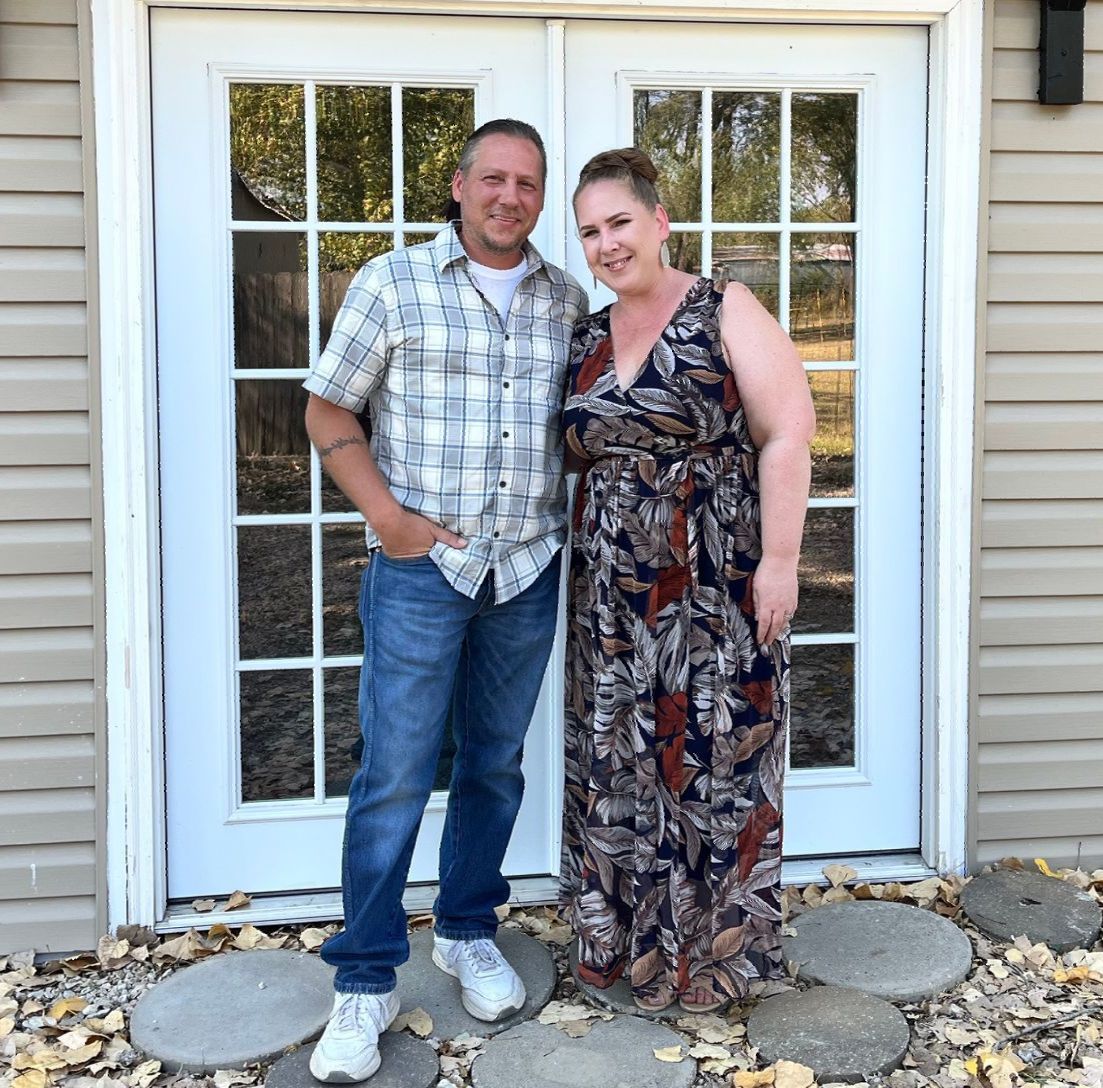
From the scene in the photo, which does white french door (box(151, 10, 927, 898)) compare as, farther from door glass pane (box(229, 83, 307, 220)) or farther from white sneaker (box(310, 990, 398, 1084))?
white sneaker (box(310, 990, 398, 1084))

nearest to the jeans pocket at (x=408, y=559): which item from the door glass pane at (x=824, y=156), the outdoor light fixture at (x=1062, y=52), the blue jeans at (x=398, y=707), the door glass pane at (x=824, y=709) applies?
the blue jeans at (x=398, y=707)

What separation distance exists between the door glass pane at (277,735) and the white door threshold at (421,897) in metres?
0.26

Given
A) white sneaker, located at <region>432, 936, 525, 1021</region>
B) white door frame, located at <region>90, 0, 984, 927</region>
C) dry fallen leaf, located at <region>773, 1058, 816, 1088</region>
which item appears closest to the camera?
dry fallen leaf, located at <region>773, 1058, 816, 1088</region>

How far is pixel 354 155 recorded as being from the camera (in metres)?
2.75

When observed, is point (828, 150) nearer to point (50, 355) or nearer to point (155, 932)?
point (50, 355)

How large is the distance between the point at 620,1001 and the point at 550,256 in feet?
5.46

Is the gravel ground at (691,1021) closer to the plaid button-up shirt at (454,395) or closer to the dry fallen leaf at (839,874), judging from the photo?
the dry fallen leaf at (839,874)

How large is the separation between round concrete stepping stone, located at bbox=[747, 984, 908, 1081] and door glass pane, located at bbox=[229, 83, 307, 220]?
2050mm

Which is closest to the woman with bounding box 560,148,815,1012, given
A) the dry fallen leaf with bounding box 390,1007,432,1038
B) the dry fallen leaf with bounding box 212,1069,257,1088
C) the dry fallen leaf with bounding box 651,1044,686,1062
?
the dry fallen leaf with bounding box 651,1044,686,1062

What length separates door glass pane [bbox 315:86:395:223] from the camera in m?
2.73

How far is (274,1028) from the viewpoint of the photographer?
7.68ft

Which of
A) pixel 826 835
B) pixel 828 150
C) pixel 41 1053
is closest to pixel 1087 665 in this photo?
pixel 826 835

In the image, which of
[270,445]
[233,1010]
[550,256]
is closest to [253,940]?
[233,1010]

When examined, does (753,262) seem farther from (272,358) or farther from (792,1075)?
(792,1075)
